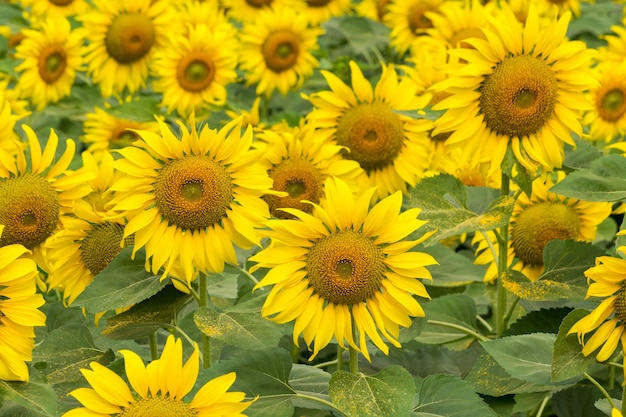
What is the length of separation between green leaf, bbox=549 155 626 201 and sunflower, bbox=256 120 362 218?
2.15 feet

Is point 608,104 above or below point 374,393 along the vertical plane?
above

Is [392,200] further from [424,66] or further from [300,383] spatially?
[424,66]

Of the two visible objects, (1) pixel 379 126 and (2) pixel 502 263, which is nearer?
(2) pixel 502 263

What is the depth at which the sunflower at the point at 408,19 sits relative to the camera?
5.16 metres

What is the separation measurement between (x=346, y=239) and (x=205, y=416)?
480mm

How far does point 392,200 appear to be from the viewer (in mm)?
2297

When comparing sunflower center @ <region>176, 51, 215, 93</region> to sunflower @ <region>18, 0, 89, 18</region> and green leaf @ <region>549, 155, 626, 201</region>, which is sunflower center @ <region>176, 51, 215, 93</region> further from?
green leaf @ <region>549, 155, 626, 201</region>

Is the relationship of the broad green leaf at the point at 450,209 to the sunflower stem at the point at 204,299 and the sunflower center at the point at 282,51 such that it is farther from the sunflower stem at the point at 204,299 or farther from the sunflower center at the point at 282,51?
the sunflower center at the point at 282,51

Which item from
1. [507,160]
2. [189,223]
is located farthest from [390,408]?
[507,160]

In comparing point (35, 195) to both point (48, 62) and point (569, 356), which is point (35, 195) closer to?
point (569, 356)

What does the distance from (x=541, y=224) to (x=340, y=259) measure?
3.28ft

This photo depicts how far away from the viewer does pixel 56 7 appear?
216 inches

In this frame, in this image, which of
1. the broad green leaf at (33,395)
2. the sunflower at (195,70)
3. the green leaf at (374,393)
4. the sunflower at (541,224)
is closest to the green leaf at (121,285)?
the broad green leaf at (33,395)

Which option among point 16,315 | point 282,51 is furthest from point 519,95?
point 282,51
